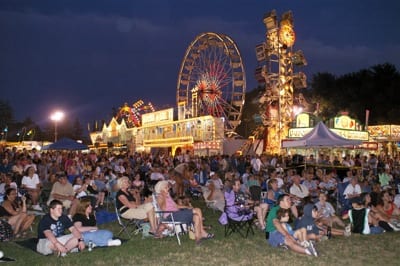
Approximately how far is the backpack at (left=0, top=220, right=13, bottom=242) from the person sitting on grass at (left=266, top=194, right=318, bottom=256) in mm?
4469

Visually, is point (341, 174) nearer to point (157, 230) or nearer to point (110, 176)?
point (110, 176)

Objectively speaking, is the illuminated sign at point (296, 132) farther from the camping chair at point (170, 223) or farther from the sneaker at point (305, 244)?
the sneaker at point (305, 244)

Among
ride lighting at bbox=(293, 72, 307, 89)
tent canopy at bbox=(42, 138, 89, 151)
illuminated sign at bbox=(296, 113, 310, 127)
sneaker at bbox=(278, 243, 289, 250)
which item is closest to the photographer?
sneaker at bbox=(278, 243, 289, 250)

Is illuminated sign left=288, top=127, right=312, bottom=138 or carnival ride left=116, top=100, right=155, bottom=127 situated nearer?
illuminated sign left=288, top=127, right=312, bottom=138

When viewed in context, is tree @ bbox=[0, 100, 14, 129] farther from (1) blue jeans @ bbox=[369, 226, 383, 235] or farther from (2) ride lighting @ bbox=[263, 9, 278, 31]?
(1) blue jeans @ bbox=[369, 226, 383, 235]

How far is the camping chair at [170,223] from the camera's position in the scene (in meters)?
7.42

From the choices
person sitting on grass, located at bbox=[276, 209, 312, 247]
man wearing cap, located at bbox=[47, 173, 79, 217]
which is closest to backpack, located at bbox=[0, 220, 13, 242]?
man wearing cap, located at bbox=[47, 173, 79, 217]

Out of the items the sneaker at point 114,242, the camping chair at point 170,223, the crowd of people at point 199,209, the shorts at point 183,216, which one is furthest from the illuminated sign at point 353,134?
the sneaker at point 114,242

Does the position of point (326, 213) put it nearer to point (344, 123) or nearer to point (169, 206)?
point (169, 206)

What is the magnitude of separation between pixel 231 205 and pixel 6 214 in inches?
163

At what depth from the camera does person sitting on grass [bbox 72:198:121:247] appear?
6758mm

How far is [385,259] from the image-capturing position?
21.3 ft

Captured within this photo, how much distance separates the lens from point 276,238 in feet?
23.1

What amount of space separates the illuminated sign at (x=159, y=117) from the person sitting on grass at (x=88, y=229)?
34.4 meters
